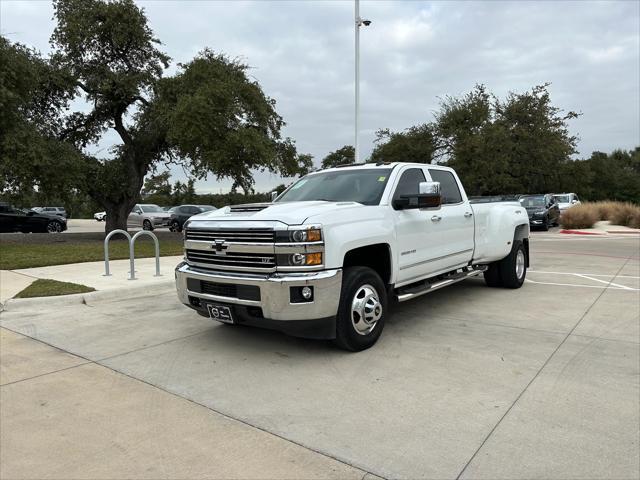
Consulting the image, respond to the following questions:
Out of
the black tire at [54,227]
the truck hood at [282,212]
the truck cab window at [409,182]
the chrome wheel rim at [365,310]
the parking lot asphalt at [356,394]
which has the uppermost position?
the truck cab window at [409,182]

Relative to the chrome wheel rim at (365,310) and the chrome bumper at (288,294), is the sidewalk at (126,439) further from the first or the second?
the chrome wheel rim at (365,310)


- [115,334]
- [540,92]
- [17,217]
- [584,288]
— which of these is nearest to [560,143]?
[540,92]

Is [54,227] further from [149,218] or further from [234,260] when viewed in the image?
[234,260]

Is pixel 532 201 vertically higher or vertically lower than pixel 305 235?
higher

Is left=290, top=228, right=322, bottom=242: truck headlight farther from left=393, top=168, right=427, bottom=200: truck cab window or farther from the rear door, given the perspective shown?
the rear door

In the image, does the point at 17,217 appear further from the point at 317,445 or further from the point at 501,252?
the point at 317,445

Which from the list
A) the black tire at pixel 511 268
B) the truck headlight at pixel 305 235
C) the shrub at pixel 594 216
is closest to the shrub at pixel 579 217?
the shrub at pixel 594 216

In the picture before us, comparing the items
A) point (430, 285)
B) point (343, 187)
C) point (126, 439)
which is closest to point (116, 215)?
point (343, 187)

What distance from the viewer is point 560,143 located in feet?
120

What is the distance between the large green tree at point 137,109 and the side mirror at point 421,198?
1060cm

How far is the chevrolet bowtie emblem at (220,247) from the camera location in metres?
4.89

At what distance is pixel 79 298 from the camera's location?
7.55m

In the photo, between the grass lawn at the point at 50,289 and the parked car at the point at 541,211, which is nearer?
the grass lawn at the point at 50,289

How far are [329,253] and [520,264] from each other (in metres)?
5.30
